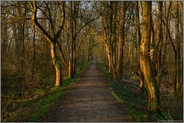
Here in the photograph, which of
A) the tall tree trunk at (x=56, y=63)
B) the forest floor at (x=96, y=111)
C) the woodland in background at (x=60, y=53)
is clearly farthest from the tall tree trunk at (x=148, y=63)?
the tall tree trunk at (x=56, y=63)

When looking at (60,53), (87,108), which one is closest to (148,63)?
(87,108)

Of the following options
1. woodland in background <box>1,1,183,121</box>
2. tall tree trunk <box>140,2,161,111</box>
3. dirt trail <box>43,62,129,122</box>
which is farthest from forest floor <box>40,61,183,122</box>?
woodland in background <box>1,1,183,121</box>

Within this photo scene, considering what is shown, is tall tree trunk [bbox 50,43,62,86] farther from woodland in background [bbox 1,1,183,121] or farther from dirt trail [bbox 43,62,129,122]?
dirt trail [bbox 43,62,129,122]

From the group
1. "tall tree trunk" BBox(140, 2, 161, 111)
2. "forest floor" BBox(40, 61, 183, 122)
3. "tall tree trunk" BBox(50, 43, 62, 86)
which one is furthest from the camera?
"tall tree trunk" BBox(50, 43, 62, 86)

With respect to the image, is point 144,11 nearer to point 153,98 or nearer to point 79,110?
point 153,98

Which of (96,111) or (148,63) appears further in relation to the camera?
(148,63)

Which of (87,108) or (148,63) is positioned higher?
(148,63)

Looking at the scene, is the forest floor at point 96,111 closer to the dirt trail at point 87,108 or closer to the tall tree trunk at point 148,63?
the dirt trail at point 87,108

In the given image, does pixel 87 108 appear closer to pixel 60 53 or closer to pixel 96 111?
pixel 96 111

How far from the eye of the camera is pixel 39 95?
46.1ft

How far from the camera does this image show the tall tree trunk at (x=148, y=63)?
389 inches

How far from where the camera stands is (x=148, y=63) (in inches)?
389

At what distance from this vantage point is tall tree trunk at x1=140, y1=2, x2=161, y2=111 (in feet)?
32.4

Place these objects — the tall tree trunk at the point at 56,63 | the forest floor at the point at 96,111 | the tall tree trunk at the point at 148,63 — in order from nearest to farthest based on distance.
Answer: the forest floor at the point at 96,111
the tall tree trunk at the point at 148,63
the tall tree trunk at the point at 56,63
